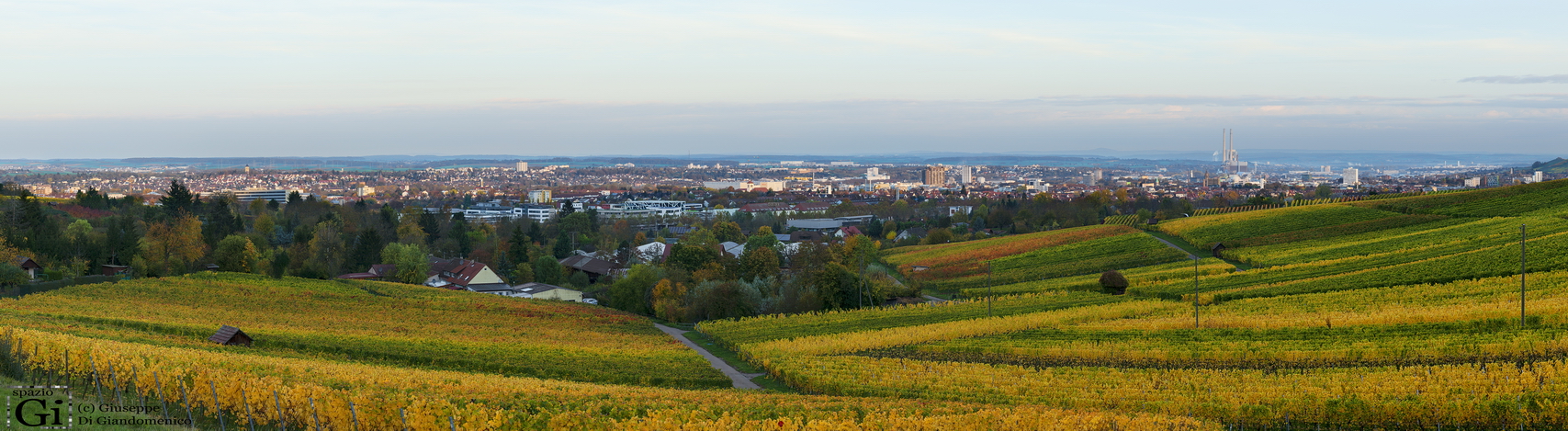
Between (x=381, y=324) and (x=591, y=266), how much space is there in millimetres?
36725

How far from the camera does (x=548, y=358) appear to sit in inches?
1319

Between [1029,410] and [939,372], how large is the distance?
948 cm

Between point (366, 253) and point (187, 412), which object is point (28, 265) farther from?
point (187, 412)

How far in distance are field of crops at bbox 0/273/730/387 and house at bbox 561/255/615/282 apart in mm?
16339

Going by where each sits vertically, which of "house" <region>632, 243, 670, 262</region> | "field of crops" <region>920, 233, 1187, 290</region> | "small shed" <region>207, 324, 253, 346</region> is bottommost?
"house" <region>632, 243, 670, 262</region>

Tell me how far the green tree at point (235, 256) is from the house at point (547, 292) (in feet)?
64.3

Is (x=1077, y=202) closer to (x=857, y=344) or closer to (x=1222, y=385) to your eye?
(x=857, y=344)

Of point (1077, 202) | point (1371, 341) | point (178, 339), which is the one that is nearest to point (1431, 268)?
point (1371, 341)

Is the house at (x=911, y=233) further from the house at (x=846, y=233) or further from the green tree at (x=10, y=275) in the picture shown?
the green tree at (x=10, y=275)

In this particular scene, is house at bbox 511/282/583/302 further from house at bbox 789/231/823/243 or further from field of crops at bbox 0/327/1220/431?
field of crops at bbox 0/327/1220/431

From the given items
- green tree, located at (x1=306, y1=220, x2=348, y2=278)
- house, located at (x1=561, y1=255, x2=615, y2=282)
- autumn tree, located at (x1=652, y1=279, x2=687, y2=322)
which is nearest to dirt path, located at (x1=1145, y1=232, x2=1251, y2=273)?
autumn tree, located at (x1=652, y1=279, x2=687, y2=322)

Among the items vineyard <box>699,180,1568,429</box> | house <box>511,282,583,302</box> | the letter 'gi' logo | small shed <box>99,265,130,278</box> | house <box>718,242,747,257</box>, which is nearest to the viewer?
the letter 'gi' logo

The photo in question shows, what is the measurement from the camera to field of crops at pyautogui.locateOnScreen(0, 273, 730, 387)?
3191cm

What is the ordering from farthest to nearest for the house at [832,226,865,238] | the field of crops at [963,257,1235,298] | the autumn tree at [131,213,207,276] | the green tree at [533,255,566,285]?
the house at [832,226,865,238] → the green tree at [533,255,566,285] → the autumn tree at [131,213,207,276] → the field of crops at [963,257,1235,298]
